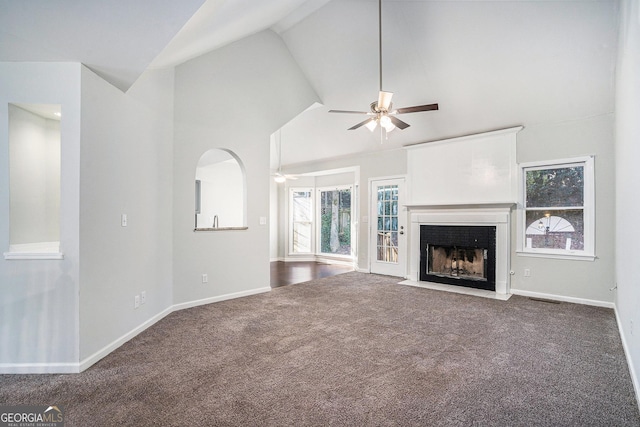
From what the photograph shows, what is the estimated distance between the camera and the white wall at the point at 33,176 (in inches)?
101

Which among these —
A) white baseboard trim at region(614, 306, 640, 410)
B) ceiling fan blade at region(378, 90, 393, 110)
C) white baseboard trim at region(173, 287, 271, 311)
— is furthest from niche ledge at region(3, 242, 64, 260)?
white baseboard trim at region(614, 306, 640, 410)

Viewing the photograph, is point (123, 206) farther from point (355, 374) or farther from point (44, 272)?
point (355, 374)

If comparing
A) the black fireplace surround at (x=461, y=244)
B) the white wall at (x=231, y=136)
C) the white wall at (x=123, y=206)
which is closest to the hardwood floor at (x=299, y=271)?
the white wall at (x=231, y=136)

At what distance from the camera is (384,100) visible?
3.34 m

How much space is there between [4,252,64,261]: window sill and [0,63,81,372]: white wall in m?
0.03

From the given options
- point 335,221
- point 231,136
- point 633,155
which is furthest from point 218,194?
point 633,155

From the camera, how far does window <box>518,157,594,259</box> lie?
4250 mm

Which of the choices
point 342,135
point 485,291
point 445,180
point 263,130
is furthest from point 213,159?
point 485,291

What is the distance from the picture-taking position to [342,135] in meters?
6.45

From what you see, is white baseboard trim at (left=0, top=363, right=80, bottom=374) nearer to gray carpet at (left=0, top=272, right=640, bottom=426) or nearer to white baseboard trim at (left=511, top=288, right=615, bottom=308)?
gray carpet at (left=0, top=272, right=640, bottom=426)

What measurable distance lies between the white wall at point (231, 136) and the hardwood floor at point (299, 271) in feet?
3.56

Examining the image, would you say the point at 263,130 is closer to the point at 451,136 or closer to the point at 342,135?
the point at 342,135

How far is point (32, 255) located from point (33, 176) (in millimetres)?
775

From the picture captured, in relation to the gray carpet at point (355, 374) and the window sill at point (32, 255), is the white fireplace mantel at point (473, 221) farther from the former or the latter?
the window sill at point (32, 255)
